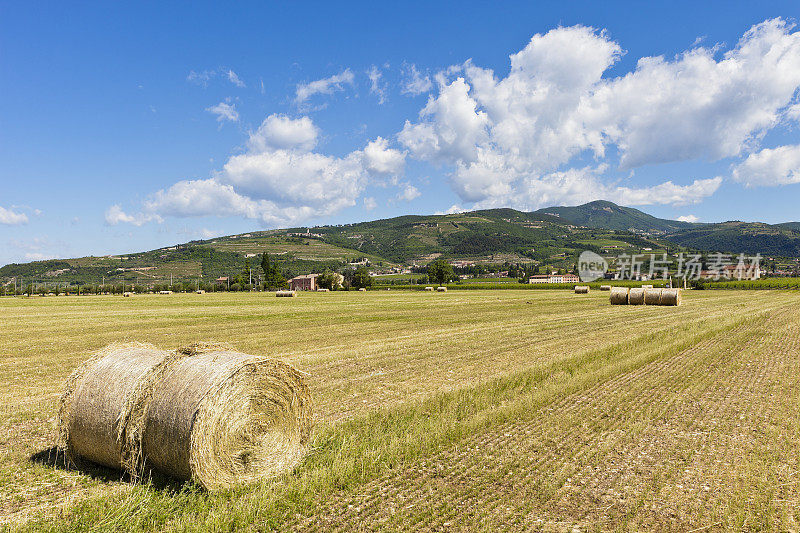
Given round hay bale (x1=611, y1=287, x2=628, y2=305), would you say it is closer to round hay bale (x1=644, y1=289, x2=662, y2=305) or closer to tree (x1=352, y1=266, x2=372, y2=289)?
round hay bale (x1=644, y1=289, x2=662, y2=305)

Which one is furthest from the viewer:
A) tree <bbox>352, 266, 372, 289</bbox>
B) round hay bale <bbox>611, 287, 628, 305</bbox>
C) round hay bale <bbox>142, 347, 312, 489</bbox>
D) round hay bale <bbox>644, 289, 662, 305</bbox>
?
tree <bbox>352, 266, 372, 289</bbox>

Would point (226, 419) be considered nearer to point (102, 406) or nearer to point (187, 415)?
point (187, 415)

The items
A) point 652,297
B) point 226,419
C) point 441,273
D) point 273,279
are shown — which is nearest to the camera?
point 226,419

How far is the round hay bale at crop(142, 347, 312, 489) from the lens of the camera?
641 centimetres

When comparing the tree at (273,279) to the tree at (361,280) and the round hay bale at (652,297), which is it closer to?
the tree at (361,280)

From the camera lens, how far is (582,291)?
252 feet

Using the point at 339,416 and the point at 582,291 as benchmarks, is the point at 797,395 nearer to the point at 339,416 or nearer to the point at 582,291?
the point at 339,416

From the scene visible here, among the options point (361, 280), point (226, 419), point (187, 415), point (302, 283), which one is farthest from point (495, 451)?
point (302, 283)

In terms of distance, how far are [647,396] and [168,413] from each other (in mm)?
10151

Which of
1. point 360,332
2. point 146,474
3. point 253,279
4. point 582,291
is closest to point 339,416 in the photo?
point 146,474

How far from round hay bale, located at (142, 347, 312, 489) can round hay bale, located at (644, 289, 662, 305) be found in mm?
44072

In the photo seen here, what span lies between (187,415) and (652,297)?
4646 cm

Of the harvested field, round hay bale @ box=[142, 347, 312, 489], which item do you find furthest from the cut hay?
the harvested field

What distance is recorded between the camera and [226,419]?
22.3ft
